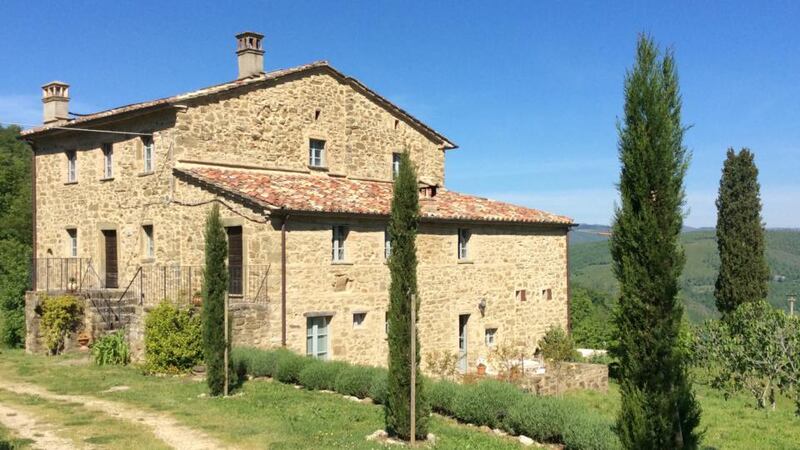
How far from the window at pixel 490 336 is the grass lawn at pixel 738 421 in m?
4.36

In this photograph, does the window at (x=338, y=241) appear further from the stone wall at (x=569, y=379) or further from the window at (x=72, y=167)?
the window at (x=72, y=167)

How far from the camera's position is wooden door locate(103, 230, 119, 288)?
73.8 ft

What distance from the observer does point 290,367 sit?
50.6 feet

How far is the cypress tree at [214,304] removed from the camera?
14273mm

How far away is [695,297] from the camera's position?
127438 millimetres

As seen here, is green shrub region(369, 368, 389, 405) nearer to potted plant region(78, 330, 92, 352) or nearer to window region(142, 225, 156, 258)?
window region(142, 225, 156, 258)

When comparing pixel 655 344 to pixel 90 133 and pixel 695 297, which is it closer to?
pixel 90 133

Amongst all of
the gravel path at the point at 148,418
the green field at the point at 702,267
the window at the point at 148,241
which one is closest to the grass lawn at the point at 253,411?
the gravel path at the point at 148,418

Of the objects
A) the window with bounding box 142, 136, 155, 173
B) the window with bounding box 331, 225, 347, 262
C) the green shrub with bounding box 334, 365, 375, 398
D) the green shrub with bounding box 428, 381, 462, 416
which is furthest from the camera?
the window with bounding box 142, 136, 155, 173

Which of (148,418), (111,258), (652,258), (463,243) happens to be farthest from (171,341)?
(652,258)

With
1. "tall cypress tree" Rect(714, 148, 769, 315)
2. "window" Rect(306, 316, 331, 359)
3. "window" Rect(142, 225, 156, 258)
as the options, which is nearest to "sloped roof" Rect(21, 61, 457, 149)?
"window" Rect(142, 225, 156, 258)

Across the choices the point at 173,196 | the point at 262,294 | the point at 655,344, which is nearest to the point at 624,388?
the point at 655,344

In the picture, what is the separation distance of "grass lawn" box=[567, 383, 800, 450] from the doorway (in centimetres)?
425

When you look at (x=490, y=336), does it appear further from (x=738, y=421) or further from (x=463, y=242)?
(x=738, y=421)
